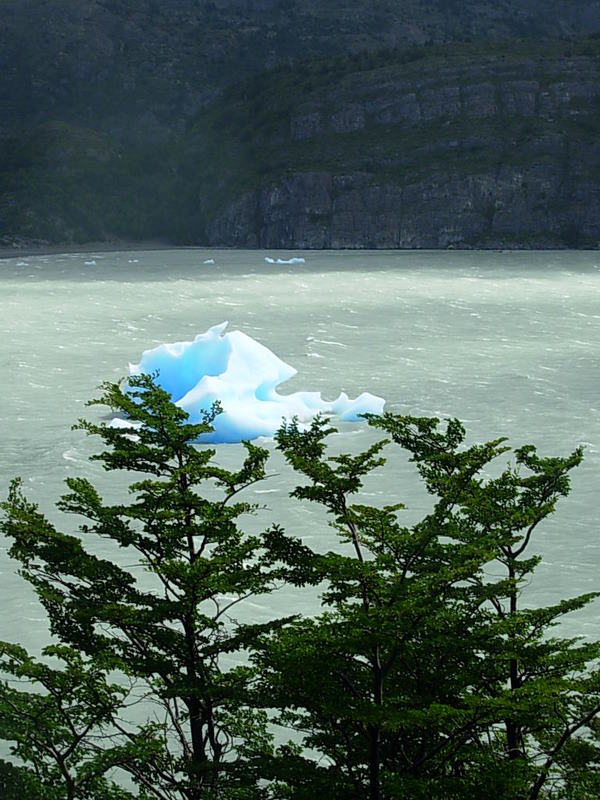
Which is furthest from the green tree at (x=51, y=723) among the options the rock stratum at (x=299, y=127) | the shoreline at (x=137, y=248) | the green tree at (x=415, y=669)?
the rock stratum at (x=299, y=127)

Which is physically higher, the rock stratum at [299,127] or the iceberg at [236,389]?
the rock stratum at [299,127]

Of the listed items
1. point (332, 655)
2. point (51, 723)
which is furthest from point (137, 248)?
point (332, 655)

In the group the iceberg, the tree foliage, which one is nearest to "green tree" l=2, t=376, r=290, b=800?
the tree foliage

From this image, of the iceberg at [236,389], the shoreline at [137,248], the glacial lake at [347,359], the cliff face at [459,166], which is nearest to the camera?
the glacial lake at [347,359]

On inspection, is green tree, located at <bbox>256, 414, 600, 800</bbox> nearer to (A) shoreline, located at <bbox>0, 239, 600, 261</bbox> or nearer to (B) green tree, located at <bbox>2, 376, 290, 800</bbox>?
(B) green tree, located at <bbox>2, 376, 290, 800</bbox>

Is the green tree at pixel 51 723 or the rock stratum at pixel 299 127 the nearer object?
the green tree at pixel 51 723

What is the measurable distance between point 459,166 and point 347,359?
8614 cm

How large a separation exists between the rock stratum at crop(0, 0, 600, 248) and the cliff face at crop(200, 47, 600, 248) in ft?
0.57

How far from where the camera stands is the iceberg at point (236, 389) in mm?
20234

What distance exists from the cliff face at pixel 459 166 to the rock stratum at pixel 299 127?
0.17m

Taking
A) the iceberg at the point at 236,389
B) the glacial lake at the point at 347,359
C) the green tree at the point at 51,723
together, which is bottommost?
the glacial lake at the point at 347,359

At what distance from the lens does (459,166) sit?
113062 millimetres

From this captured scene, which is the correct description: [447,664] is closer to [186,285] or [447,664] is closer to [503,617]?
[503,617]

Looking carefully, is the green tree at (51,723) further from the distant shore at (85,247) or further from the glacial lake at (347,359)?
the distant shore at (85,247)
